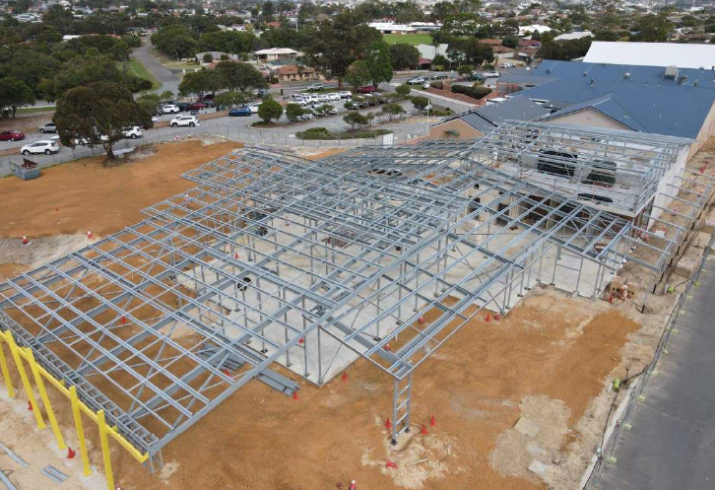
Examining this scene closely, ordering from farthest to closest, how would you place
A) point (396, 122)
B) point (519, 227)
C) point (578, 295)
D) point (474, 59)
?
point (474, 59), point (396, 122), point (519, 227), point (578, 295)

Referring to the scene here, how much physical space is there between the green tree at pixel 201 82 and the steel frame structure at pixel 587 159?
4316 cm

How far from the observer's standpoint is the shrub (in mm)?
66250

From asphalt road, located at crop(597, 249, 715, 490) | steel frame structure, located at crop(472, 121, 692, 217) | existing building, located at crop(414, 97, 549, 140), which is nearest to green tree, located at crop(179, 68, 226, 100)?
existing building, located at crop(414, 97, 549, 140)

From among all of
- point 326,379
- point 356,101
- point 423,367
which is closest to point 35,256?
point 326,379

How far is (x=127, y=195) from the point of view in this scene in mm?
35375

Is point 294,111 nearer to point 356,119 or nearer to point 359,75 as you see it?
point 356,119

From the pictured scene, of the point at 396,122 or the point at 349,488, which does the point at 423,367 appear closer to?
the point at 349,488

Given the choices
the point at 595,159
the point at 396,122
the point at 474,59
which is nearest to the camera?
the point at 595,159

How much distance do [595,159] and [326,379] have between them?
1807 cm

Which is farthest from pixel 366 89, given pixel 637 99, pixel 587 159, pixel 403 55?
pixel 587 159

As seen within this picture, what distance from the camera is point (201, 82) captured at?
62.9 metres

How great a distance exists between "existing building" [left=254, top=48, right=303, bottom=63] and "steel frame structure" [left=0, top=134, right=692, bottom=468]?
73189 mm

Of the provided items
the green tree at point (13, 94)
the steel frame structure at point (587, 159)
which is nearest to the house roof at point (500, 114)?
the steel frame structure at point (587, 159)

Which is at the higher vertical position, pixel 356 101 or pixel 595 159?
pixel 595 159
